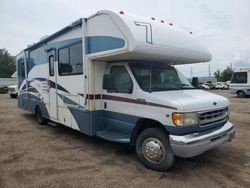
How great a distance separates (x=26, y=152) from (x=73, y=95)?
6.06 feet

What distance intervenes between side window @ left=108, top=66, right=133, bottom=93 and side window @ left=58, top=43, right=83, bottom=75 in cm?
105

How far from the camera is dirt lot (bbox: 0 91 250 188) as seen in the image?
15.0 feet

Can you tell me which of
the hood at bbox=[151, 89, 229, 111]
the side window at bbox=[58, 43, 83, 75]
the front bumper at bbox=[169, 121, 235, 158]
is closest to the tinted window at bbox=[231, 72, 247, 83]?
the hood at bbox=[151, 89, 229, 111]

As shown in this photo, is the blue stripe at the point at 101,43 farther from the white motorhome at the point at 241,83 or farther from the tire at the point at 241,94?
the tire at the point at 241,94

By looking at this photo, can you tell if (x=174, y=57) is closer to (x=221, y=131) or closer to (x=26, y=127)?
(x=221, y=131)

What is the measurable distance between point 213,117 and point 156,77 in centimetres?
148

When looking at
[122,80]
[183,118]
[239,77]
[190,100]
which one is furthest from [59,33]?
[239,77]

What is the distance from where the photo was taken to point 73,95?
276 inches

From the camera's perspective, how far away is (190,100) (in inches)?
195

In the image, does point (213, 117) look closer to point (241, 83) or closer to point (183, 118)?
point (183, 118)

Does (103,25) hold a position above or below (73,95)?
above

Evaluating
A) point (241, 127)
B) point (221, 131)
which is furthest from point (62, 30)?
point (241, 127)

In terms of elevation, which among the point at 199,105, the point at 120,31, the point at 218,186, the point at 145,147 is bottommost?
the point at 218,186

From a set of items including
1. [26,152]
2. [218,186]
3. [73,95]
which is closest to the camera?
[218,186]
